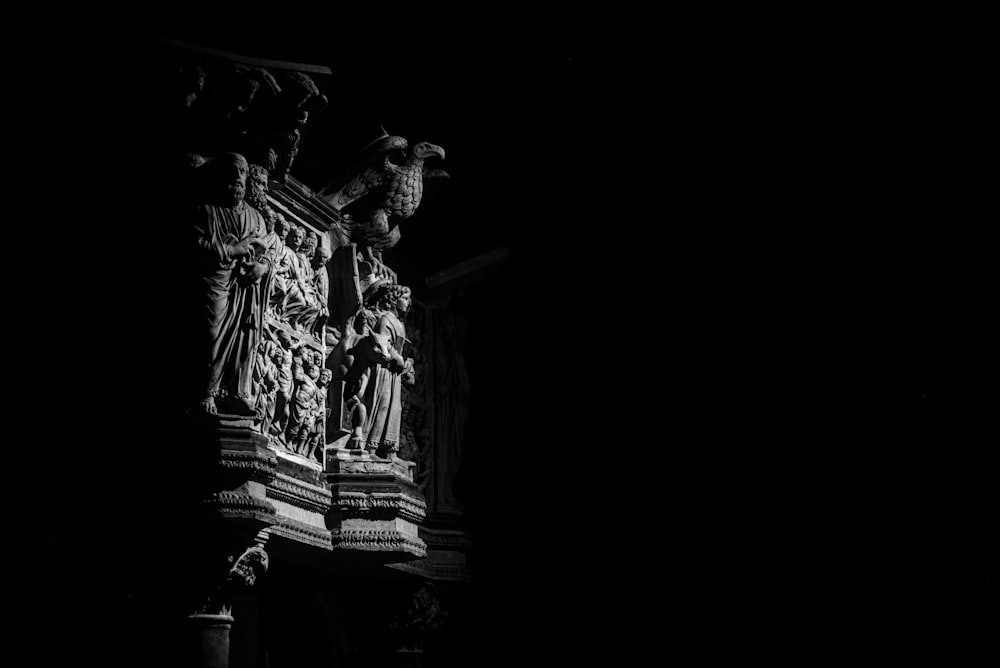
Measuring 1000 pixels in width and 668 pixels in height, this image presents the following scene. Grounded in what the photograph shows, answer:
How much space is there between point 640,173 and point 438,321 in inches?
74.6

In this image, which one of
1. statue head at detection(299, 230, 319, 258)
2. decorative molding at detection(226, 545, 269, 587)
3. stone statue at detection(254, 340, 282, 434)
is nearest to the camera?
decorative molding at detection(226, 545, 269, 587)

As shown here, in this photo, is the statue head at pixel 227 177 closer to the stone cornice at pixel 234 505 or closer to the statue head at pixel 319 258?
the statue head at pixel 319 258

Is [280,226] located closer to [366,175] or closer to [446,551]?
[366,175]

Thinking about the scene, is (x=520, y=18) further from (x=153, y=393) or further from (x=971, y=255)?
(x=153, y=393)

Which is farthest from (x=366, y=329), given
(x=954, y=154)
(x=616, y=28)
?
(x=954, y=154)

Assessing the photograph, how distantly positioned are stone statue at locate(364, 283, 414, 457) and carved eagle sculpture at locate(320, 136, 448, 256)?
0.83 ft

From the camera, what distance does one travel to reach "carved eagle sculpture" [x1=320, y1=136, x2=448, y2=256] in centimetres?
713

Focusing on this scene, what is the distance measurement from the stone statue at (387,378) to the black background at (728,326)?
0.64 meters

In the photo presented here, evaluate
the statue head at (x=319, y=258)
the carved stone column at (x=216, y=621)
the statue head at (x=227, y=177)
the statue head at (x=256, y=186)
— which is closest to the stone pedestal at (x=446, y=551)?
the statue head at (x=319, y=258)

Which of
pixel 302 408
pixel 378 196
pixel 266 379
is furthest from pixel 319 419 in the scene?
pixel 378 196

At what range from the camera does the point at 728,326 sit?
348 inches

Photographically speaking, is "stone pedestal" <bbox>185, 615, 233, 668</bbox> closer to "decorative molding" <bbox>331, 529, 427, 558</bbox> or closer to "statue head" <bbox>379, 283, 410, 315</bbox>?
"decorative molding" <bbox>331, 529, 427, 558</bbox>

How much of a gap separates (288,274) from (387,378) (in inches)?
33.0

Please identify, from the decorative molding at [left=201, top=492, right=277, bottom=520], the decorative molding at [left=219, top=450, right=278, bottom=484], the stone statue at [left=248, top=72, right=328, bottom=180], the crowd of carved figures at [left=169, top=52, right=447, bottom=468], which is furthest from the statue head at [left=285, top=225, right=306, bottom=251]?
the decorative molding at [left=201, top=492, right=277, bottom=520]
